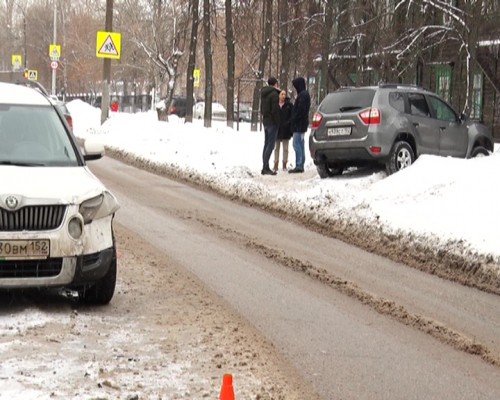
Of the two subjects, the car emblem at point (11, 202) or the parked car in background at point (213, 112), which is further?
the parked car in background at point (213, 112)

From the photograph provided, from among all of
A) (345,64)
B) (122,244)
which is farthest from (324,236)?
(345,64)

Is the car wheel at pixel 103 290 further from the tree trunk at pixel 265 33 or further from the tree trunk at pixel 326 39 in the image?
the tree trunk at pixel 265 33

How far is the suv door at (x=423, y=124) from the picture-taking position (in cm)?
1642

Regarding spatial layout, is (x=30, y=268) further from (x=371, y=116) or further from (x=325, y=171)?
(x=325, y=171)

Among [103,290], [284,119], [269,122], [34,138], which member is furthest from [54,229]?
[284,119]

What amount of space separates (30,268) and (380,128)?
988 centimetres

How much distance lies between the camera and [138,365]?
5566mm

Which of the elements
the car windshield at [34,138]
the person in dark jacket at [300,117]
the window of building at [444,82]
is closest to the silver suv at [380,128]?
the person in dark jacket at [300,117]

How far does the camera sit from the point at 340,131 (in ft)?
52.3

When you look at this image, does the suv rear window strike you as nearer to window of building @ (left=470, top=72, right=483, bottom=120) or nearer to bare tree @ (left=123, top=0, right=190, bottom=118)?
window of building @ (left=470, top=72, right=483, bottom=120)

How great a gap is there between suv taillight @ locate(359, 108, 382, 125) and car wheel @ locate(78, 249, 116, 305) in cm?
920

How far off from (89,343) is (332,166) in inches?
454

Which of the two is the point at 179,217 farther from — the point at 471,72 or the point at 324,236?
the point at 471,72

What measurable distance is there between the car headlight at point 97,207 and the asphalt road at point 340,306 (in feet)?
4.46
